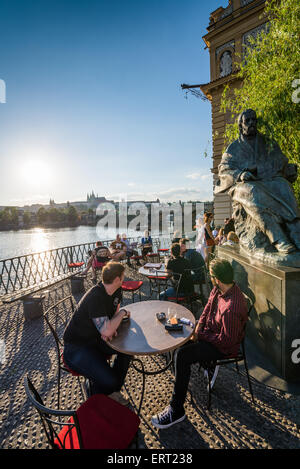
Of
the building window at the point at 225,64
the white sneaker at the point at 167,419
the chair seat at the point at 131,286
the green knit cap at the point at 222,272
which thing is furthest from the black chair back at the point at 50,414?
the building window at the point at 225,64

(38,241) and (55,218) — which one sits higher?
(55,218)

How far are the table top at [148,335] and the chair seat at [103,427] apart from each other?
469mm

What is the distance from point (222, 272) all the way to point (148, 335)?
1065 millimetres

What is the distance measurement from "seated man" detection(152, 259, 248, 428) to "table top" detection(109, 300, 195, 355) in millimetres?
155

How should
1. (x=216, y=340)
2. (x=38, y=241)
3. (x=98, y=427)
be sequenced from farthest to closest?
1. (x=38, y=241)
2. (x=216, y=340)
3. (x=98, y=427)

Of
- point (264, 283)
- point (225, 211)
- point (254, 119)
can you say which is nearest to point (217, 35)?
point (225, 211)

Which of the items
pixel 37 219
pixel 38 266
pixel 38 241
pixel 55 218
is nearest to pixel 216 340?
pixel 38 266

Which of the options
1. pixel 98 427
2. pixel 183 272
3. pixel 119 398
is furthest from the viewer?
pixel 183 272

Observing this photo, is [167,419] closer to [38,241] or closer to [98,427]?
[98,427]

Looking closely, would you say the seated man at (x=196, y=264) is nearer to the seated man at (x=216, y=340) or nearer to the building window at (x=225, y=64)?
the seated man at (x=216, y=340)

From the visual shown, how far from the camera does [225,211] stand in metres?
15.5

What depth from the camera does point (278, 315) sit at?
2570 millimetres

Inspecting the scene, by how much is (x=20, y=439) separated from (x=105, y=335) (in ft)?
4.43
